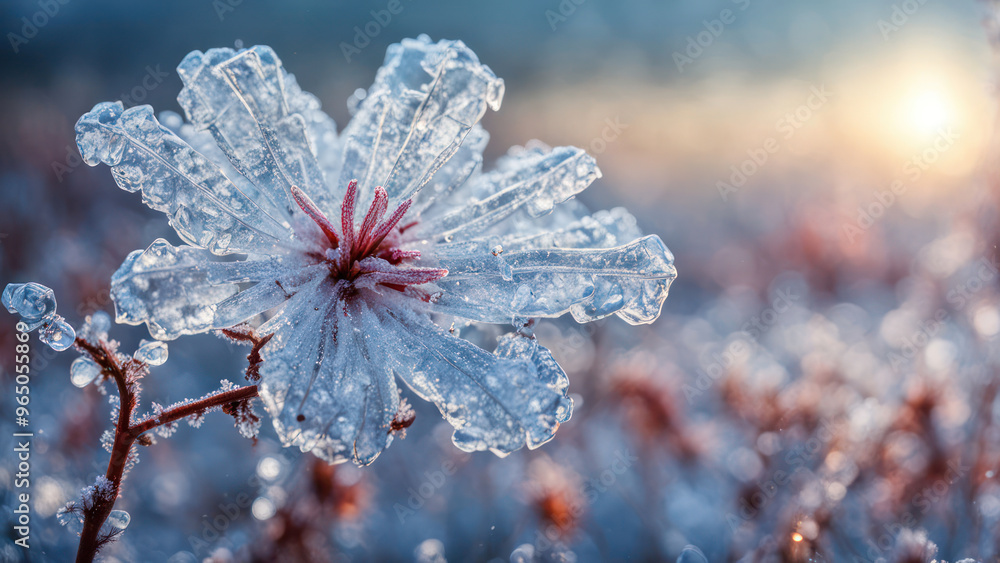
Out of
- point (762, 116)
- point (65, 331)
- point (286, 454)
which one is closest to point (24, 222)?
point (286, 454)

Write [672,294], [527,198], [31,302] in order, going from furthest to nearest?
1. [672,294]
2. [527,198]
3. [31,302]

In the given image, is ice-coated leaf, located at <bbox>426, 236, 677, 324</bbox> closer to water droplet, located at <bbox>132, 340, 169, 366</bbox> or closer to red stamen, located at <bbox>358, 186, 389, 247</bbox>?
red stamen, located at <bbox>358, 186, 389, 247</bbox>

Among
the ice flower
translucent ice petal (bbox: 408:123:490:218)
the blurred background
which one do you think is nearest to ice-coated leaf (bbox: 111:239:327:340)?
the ice flower

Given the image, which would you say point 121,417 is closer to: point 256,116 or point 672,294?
point 256,116

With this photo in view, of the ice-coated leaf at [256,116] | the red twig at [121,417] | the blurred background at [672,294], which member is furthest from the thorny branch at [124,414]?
the blurred background at [672,294]

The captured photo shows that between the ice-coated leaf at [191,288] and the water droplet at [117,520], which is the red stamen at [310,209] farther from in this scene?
the water droplet at [117,520]

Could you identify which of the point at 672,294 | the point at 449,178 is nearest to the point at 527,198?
the point at 449,178
